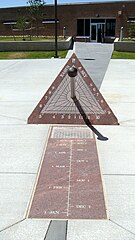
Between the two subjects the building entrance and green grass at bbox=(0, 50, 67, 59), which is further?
the building entrance

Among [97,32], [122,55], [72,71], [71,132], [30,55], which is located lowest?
[97,32]

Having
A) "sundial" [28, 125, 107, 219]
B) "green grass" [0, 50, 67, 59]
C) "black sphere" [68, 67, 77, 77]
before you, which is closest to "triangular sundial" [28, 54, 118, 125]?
"black sphere" [68, 67, 77, 77]

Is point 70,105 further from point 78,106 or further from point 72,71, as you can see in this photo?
point 72,71

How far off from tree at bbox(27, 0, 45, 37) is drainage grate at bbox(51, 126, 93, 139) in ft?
102

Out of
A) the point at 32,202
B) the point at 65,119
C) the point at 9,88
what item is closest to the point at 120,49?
the point at 9,88

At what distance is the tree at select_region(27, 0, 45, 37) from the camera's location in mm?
34781

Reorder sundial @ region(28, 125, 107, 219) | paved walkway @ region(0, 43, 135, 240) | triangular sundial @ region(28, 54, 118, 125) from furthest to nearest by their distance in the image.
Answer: triangular sundial @ region(28, 54, 118, 125)
sundial @ region(28, 125, 107, 219)
paved walkway @ region(0, 43, 135, 240)

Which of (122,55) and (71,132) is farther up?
(71,132)

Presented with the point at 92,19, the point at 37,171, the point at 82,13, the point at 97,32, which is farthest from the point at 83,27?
the point at 37,171

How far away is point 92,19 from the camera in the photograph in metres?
39.2

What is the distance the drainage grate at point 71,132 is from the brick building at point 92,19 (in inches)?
1326

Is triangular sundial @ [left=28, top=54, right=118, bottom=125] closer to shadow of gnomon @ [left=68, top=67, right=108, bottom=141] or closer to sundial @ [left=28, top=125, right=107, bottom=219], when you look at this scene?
shadow of gnomon @ [left=68, top=67, right=108, bottom=141]

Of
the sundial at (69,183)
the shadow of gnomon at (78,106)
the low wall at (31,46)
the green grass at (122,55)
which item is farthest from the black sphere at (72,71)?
the low wall at (31,46)

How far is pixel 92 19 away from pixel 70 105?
114 ft
